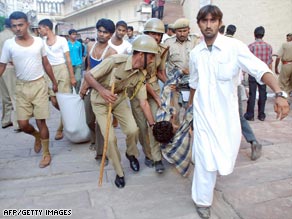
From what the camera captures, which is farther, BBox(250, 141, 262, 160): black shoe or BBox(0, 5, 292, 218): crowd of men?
BBox(250, 141, 262, 160): black shoe

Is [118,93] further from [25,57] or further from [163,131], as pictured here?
[25,57]

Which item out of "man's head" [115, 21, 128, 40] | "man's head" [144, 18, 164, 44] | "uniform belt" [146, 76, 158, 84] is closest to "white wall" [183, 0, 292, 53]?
"man's head" [115, 21, 128, 40]

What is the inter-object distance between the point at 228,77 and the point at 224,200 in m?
1.30

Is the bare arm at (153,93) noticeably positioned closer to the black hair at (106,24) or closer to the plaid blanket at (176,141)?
the plaid blanket at (176,141)

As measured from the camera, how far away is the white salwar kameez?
272 centimetres

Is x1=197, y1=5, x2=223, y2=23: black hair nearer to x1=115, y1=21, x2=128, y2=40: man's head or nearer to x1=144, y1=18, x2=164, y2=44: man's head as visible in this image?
x1=144, y1=18, x2=164, y2=44: man's head

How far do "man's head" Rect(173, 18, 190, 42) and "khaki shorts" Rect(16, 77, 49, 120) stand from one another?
6.48ft

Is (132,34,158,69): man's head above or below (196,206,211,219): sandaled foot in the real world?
above

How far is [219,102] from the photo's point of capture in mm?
2760

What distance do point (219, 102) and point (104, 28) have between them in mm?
2021

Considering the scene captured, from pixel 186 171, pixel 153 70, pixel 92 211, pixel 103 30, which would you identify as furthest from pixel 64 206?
pixel 103 30

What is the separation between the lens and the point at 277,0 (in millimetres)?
9719

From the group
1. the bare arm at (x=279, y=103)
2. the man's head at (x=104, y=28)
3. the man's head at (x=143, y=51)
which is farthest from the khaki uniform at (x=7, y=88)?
the bare arm at (x=279, y=103)

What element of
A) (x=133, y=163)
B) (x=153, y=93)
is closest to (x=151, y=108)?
(x=153, y=93)
